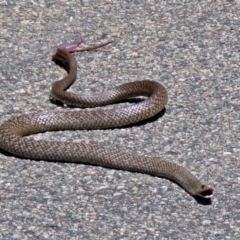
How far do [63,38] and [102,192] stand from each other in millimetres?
3132

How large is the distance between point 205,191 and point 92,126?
1542 mm

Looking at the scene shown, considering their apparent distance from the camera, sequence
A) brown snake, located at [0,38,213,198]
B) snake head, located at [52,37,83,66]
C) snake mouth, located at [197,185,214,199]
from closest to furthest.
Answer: snake mouth, located at [197,185,214,199] < brown snake, located at [0,38,213,198] < snake head, located at [52,37,83,66]

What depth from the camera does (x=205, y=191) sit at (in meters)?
6.54

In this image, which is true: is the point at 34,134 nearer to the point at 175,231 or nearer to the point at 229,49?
the point at 175,231

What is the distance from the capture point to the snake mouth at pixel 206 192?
653 centimetres

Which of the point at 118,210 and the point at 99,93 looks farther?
the point at 99,93

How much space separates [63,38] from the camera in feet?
31.3

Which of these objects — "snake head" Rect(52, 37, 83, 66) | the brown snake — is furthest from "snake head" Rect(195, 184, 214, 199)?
"snake head" Rect(52, 37, 83, 66)

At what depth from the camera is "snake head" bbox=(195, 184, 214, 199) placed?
6531 mm

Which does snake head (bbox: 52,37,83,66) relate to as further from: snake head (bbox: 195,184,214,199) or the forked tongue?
snake head (bbox: 195,184,214,199)

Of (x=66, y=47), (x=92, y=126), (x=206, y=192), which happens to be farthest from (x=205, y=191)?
(x=66, y=47)

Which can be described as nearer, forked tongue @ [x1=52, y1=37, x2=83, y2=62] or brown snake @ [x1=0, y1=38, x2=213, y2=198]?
brown snake @ [x1=0, y1=38, x2=213, y2=198]

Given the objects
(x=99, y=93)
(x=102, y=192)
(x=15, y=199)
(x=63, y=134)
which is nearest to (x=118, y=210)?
(x=102, y=192)

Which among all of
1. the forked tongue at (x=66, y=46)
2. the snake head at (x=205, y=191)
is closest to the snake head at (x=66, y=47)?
the forked tongue at (x=66, y=46)
